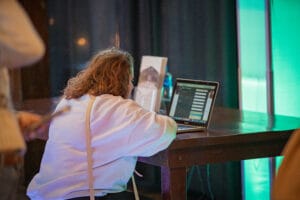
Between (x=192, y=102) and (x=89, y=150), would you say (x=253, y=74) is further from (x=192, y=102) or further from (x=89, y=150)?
(x=89, y=150)

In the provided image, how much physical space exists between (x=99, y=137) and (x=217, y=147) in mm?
504

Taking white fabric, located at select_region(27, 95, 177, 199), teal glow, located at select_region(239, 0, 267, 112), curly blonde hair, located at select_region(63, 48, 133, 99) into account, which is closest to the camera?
white fabric, located at select_region(27, 95, 177, 199)

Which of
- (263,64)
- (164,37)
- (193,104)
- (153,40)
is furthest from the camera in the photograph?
(153,40)

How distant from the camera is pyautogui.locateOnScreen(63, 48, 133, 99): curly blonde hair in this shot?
2.73 metres

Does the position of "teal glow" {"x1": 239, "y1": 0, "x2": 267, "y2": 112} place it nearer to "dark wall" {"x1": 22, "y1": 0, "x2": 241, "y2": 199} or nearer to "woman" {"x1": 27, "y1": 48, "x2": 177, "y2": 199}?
"dark wall" {"x1": 22, "y1": 0, "x2": 241, "y2": 199}

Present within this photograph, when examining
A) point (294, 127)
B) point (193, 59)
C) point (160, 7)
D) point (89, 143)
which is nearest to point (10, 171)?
point (89, 143)

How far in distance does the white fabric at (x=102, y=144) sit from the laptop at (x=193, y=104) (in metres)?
0.28

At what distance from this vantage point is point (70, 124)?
2.67m

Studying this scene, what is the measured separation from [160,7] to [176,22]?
22 centimetres

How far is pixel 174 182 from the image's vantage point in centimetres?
262

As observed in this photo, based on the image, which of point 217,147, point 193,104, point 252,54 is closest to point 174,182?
point 217,147

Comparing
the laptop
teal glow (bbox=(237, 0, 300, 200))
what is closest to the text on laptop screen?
the laptop

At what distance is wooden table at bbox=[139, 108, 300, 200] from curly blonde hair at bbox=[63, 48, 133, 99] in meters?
0.33

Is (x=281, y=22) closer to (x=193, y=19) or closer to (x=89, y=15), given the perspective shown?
(x=193, y=19)
